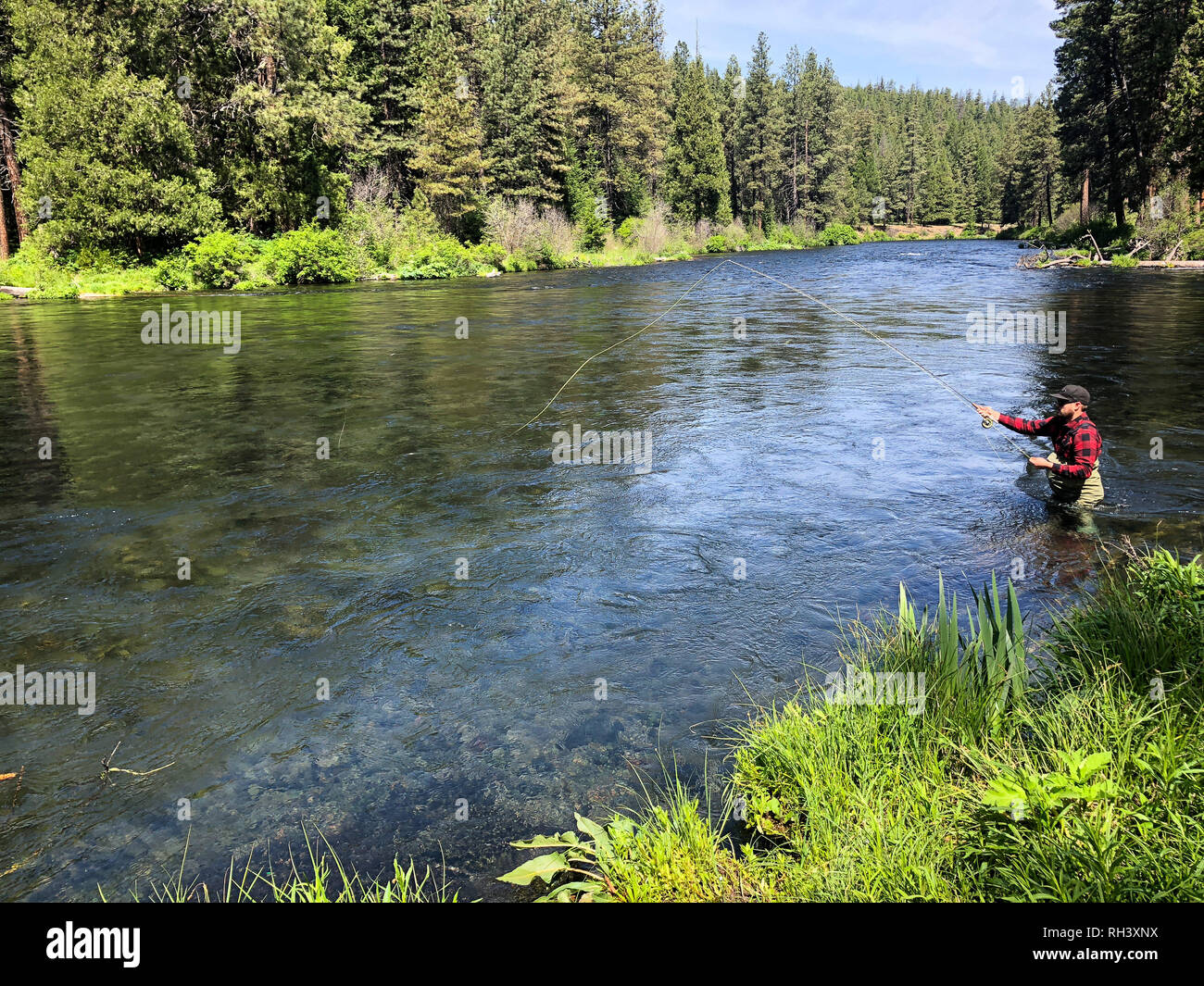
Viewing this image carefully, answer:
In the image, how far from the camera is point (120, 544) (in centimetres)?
866

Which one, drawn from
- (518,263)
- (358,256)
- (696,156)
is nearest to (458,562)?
(358,256)

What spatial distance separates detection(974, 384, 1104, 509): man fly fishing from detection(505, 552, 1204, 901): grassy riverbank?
3837 mm

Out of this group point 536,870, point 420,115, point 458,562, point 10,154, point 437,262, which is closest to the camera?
point 536,870

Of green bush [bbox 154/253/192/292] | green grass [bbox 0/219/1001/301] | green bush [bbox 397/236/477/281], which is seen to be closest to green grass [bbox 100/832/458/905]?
green grass [bbox 0/219/1001/301]

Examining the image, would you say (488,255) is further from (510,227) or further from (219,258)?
(219,258)

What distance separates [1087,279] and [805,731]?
3739 centimetres

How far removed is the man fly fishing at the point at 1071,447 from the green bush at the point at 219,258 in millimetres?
37738

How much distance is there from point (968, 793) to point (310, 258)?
42323 mm

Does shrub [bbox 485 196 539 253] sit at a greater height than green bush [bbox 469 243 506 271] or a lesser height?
greater

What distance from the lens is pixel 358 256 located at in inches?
1722

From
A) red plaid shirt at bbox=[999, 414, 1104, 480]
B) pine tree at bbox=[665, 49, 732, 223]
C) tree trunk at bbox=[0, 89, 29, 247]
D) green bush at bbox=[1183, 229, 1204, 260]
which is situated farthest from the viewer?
pine tree at bbox=[665, 49, 732, 223]

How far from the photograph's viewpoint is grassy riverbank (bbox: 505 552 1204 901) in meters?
3.35

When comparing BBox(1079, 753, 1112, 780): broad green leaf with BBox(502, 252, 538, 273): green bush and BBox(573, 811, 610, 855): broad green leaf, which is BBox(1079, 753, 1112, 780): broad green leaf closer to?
BBox(573, 811, 610, 855): broad green leaf

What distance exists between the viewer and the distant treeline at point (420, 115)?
37781 mm
